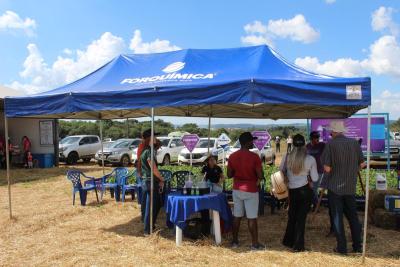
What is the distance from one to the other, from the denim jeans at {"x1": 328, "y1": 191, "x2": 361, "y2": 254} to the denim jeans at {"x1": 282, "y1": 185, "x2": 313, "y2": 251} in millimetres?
324

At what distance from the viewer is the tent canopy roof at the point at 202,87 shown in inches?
224

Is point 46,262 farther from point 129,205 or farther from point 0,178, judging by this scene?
point 0,178

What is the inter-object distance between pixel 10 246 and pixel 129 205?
11.4 feet

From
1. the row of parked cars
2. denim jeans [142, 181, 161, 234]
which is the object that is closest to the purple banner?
the row of parked cars

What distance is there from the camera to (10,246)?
6.64 metres

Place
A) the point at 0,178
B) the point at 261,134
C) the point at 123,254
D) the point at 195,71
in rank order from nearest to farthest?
the point at 123,254 < the point at 195,71 < the point at 261,134 < the point at 0,178

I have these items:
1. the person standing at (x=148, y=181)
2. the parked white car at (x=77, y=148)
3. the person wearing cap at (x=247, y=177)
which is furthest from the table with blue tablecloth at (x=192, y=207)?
the parked white car at (x=77, y=148)

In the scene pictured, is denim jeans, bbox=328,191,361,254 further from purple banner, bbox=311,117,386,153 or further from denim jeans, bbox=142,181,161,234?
purple banner, bbox=311,117,386,153

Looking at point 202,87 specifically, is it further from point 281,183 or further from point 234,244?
point 234,244

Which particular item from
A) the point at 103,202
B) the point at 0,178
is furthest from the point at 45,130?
the point at 103,202

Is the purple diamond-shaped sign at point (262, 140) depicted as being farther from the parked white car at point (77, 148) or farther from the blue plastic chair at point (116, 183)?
the parked white car at point (77, 148)

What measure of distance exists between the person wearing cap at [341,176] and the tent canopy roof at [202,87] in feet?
1.73

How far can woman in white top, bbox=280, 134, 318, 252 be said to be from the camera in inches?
233

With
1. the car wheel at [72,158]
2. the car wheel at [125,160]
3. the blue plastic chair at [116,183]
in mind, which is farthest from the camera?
the car wheel at [72,158]
